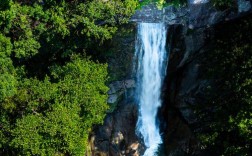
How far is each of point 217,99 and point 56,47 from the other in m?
8.99

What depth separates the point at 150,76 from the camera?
22688 mm

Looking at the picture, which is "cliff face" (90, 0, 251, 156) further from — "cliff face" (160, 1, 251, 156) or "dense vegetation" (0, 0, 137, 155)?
"dense vegetation" (0, 0, 137, 155)

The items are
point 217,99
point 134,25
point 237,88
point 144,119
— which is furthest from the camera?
point 144,119

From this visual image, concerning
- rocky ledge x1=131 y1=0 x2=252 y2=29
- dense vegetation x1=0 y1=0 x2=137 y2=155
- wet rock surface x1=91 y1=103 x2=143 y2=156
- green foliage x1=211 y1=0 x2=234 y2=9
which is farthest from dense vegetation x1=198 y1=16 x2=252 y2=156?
dense vegetation x1=0 y1=0 x2=137 y2=155

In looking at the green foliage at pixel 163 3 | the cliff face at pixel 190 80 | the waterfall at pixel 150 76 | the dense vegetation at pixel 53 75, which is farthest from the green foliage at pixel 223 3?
the dense vegetation at pixel 53 75

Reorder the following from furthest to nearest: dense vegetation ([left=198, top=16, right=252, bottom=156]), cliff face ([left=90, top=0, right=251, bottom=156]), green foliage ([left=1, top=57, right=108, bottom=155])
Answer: cliff face ([left=90, top=0, right=251, bottom=156]), green foliage ([left=1, top=57, right=108, bottom=155]), dense vegetation ([left=198, top=16, right=252, bottom=156])

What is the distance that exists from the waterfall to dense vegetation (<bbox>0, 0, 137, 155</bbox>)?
2245mm

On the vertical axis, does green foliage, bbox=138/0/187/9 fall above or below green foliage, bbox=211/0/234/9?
above

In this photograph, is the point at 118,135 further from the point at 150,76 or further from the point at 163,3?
the point at 163,3

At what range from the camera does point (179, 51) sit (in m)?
21.1

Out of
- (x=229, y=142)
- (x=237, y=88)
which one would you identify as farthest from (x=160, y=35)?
(x=229, y=142)

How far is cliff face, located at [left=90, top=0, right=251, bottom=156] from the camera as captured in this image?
19.8 meters

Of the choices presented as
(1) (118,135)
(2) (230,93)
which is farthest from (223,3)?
Result: (1) (118,135)

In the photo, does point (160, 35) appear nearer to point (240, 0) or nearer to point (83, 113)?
point (240, 0)
